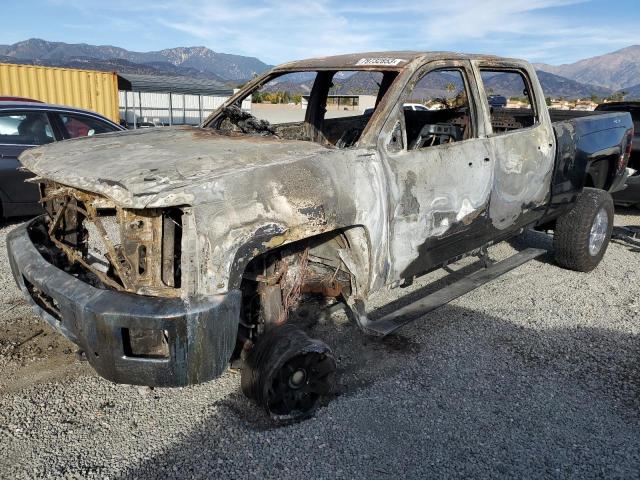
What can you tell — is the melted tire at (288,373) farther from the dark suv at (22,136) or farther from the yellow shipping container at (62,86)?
the yellow shipping container at (62,86)

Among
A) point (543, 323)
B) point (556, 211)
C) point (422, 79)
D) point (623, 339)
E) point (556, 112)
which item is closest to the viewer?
point (422, 79)

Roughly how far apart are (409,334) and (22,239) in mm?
2638

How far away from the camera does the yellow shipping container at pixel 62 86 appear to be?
15.3 meters

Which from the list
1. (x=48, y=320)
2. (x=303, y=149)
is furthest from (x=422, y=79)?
(x=48, y=320)

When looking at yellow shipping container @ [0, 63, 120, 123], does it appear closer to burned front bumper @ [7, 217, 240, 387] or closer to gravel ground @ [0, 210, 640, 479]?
gravel ground @ [0, 210, 640, 479]

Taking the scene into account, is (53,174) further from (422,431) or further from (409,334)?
(409,334)

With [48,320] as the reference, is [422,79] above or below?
above

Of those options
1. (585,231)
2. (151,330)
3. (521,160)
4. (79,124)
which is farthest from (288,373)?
(79,124)

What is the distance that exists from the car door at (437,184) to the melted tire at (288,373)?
716 millimetres

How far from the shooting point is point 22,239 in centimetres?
308

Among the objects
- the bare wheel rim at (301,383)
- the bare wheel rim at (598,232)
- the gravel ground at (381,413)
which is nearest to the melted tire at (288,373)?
the bare wheel rim at (301,383)

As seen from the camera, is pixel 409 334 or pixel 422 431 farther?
pixel 409 334

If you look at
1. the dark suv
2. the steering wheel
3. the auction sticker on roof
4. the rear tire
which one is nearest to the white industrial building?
the dark suv

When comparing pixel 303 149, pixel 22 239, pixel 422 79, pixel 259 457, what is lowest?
pixel 259 457
